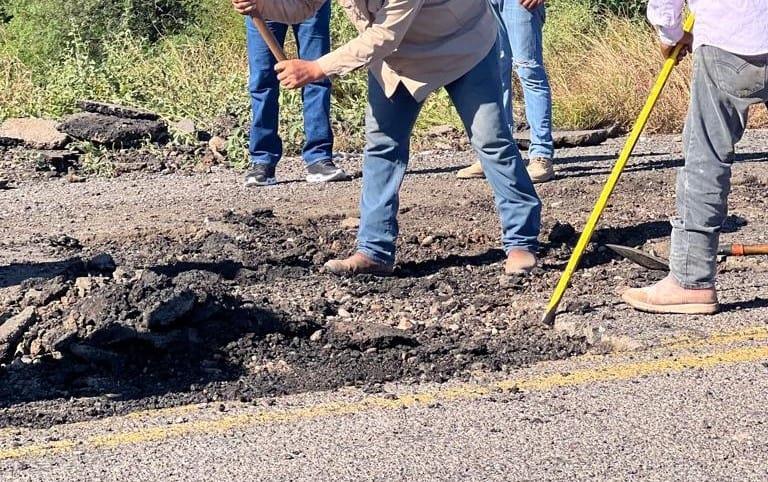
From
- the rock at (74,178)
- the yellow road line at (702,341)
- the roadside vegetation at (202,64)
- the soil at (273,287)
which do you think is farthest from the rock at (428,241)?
the roadside vegetation at (202,64)

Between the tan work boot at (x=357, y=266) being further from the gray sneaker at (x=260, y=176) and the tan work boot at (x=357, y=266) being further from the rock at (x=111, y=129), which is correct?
the rock at (x=111, y=129)

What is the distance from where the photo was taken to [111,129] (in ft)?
38.1

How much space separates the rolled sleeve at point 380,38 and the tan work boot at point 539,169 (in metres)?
3.33

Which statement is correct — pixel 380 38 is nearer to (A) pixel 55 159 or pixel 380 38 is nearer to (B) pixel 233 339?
(B) pixel 233 339

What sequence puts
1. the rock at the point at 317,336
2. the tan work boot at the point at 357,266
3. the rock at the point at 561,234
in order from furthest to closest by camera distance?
1. the rock at the point at 561,234
2. the tan work boot at the point at 357,266
3. the rock at the point at 317,336

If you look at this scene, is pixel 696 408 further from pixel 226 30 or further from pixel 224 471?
pixel 226 30

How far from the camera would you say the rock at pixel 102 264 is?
7.01 metres

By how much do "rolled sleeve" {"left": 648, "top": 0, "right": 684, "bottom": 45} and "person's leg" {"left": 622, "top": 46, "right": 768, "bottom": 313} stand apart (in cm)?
20

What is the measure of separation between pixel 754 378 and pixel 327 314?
200cm

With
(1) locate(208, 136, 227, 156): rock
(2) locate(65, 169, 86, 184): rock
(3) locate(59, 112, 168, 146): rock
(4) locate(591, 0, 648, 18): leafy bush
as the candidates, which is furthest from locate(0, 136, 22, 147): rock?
(4) locate(591, 0, 648, 18): leafy bush

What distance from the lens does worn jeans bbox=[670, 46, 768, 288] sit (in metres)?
5.54

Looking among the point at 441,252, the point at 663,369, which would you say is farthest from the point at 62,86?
the point at 663,369

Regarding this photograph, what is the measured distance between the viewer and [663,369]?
17.1 feet

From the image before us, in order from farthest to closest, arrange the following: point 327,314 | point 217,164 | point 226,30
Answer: point 226,30
point 217,164
point 327,314
